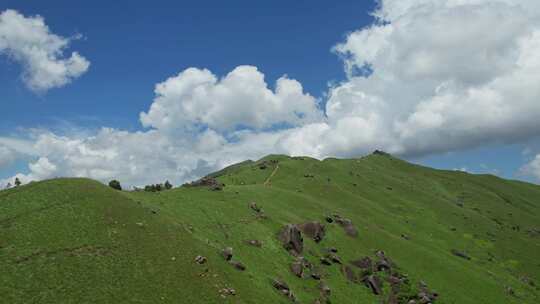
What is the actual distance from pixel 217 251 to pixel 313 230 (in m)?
33.2

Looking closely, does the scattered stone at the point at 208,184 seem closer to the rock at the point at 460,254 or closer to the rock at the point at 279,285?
the rock at the point at 279,285

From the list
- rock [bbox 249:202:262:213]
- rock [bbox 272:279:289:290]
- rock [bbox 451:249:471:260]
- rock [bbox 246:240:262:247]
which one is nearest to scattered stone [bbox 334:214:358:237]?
rock [bbox 249:202:262:213]

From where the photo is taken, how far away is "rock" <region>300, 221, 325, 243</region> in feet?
299

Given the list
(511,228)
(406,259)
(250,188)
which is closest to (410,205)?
(511,228)

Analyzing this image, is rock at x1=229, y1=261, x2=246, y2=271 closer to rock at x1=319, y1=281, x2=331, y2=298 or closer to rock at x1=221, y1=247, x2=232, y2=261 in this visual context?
rock at x1=221, y1=247, x2=232, y2=261

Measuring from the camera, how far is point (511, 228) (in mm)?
187750

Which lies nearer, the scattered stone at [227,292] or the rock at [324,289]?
the scattered stone at [227,292]

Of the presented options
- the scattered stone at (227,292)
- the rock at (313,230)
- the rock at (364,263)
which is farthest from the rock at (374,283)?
the scattered stone at (227,292)

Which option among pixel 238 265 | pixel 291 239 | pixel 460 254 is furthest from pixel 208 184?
pixel 460 254

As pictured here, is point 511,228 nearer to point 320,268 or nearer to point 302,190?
point 302,190

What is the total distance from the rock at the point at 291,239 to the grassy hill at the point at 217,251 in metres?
1.45

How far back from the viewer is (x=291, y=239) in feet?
265

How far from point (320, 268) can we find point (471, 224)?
121 meters

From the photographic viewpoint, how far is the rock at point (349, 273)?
81.4 m
